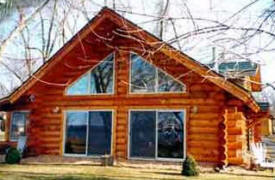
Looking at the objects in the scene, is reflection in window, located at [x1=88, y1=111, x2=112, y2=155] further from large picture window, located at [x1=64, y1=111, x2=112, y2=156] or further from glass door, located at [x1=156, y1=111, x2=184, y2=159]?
glass door, located at [x1=156, y1=111, x2=184, y2=159]

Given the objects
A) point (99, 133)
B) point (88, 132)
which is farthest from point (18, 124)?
point (99, 133)

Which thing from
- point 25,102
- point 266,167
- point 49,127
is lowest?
point 266,167

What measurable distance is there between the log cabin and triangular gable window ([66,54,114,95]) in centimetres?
2

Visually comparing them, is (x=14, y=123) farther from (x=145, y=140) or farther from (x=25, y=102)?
(x=145, y=140)

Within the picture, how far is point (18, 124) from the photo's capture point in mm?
17094

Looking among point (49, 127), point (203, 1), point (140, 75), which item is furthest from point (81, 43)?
point (203, 1)

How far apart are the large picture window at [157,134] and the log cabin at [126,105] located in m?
0.03

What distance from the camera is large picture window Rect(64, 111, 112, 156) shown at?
1443 centimetres

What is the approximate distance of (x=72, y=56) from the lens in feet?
49.5

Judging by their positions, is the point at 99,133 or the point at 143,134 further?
the point at 99,133

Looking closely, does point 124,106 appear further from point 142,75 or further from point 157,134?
point 157,134

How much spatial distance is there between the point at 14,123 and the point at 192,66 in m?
8.30

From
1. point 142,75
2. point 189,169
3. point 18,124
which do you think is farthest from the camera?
point 18,124

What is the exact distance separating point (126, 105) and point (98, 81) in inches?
58.3
